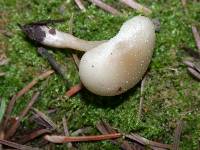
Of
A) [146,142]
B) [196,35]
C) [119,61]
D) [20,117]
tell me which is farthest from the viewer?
[196,35]

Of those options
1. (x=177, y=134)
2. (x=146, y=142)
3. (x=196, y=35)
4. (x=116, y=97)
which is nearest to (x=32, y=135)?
(x=116, y=97)

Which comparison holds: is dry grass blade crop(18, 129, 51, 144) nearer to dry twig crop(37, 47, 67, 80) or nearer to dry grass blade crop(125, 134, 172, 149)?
dry twig crop(37, 47, 67, 80)

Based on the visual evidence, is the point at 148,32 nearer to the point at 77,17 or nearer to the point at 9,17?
the point at 77,17

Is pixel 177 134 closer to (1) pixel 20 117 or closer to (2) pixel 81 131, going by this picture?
(2) pixel 81 131

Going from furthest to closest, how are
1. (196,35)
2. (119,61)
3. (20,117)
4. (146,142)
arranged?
(196,35) < (20,117) < (146,142) < (119,61)

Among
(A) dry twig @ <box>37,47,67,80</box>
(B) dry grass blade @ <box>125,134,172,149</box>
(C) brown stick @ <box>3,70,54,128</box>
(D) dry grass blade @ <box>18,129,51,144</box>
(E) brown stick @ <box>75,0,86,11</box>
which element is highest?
(E) brown stick @ <box>75,0,86,11</box>

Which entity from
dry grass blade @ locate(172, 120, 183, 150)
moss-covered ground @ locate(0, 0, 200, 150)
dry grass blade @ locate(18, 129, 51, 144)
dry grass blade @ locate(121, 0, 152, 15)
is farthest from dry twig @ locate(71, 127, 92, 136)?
dry grass blade @ locate(121, 0, 152, 15)

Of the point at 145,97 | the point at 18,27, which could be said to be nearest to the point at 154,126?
the point at 145,97
